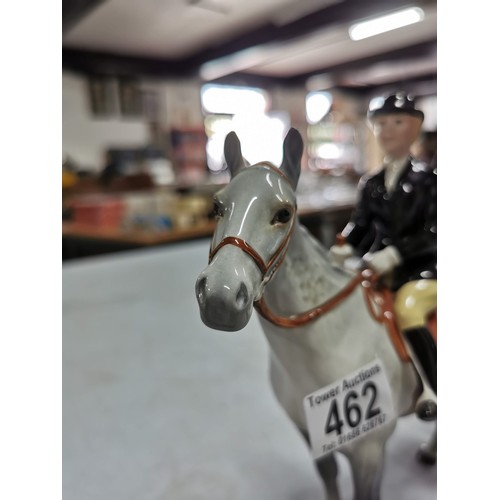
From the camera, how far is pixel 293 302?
20.9 inches

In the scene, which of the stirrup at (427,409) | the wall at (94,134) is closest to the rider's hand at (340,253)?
the stirrup at (427,409)

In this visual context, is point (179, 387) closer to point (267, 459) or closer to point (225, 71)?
point (267, 459)

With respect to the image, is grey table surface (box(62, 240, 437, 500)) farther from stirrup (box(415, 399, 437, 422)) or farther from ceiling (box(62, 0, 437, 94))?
ceiling (box(62, 0, 437, 94))

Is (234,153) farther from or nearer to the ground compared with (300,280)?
farther from the ground

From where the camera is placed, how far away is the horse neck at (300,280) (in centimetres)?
52

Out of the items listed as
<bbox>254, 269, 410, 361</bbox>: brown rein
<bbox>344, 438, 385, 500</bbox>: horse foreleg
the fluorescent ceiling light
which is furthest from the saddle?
the fluorescent ceiling light

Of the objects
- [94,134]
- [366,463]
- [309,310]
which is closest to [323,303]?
[309,310]

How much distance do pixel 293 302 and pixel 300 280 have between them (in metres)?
0.03

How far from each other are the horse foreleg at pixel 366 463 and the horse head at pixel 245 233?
30 centimetres

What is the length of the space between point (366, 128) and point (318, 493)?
0.60 m

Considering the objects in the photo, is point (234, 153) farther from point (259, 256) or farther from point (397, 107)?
point (397, 107)
